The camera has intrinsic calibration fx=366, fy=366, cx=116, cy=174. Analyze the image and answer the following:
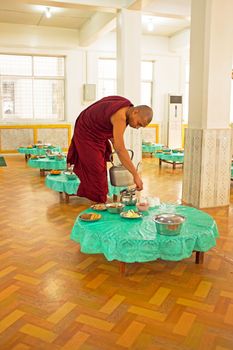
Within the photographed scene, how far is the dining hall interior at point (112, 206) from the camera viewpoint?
188 centimetres

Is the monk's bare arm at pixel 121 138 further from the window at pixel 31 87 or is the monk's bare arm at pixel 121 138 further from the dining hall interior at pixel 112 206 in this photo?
the window at pixel 31 87

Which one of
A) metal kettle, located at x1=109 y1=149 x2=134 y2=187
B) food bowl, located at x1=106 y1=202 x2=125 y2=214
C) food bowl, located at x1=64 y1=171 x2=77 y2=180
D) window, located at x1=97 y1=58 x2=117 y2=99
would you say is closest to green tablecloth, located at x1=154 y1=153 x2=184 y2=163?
food bowl, located at x1=64 y1=171 x2=77 y2=180

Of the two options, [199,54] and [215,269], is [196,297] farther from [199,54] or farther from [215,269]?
[199,54]

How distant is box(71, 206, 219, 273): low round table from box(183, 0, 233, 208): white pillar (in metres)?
1.62

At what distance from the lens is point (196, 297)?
6.96 ft

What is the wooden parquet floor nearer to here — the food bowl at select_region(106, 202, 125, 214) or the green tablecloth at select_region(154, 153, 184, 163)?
the food bowl at select_region(106, 202, 125, 214)

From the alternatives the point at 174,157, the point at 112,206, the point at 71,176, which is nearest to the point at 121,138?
the point at 112,206

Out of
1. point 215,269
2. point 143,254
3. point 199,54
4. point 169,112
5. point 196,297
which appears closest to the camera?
point 196,297

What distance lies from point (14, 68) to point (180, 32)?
432 centimetres

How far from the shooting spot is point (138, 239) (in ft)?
7.32

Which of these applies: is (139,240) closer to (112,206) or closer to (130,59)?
(112,206)

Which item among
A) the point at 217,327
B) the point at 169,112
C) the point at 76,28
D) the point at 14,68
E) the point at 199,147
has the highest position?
the point at 76,28

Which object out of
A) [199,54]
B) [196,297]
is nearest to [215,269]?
[196,297]

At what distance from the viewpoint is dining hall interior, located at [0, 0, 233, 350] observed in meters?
1.88
